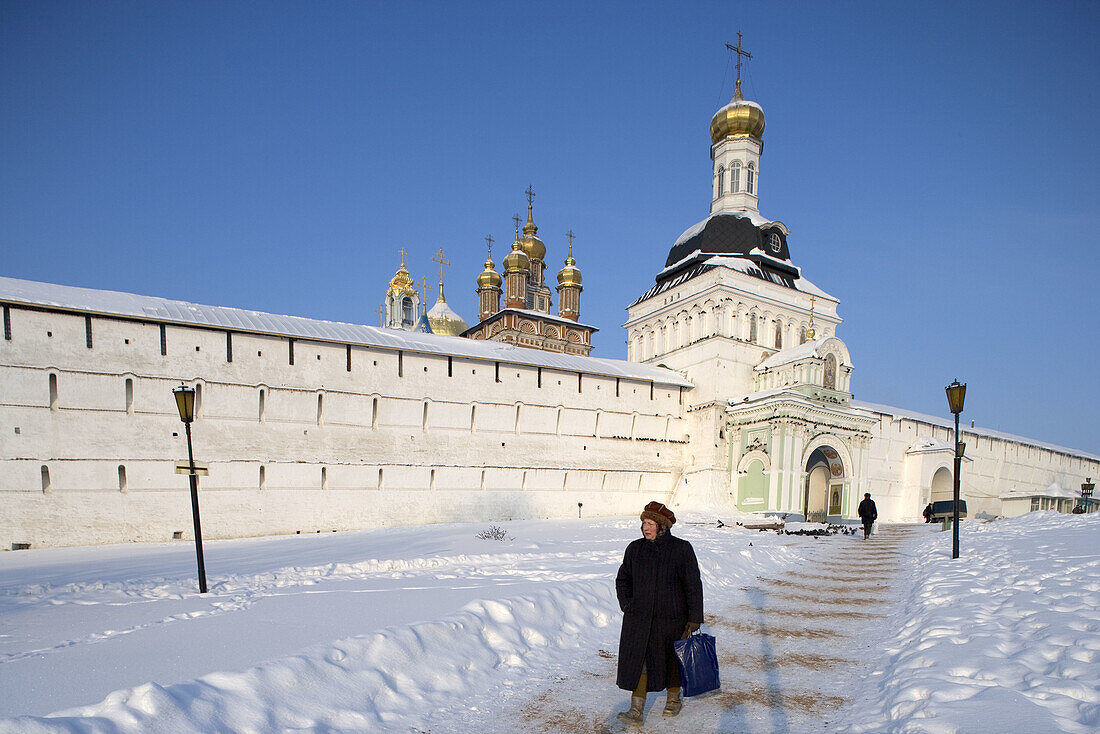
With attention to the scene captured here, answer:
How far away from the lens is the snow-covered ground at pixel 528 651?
11.7 feet

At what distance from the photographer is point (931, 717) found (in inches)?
138

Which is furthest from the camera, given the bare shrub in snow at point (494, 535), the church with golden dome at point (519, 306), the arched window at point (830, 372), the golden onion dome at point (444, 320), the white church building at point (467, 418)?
the golden onion dome at point (444, 320)

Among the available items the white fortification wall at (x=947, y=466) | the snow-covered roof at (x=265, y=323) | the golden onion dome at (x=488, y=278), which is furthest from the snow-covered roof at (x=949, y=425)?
the golden onion dome at (x=488, y=278)

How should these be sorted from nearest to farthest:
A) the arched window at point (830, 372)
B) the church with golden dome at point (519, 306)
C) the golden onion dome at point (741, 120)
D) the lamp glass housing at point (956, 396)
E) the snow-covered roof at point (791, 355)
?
the lamp glass housing at point (956, 396), the snow-covered roof at point (791, 355), the arched window at point (830, 372), the golden onion dome at point (741, 120), the church with golden dome at point (519, 306)

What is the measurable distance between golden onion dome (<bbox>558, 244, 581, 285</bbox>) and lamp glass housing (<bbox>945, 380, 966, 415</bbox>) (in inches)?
1410

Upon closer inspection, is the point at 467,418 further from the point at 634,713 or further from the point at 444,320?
the point at 444,320

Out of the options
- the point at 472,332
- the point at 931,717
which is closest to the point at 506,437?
the point at 931,717

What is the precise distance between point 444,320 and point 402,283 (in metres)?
4.44

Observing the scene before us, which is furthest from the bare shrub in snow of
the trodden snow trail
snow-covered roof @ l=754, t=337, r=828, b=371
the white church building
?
snow-covered roof @ l=754, t=337, r=828, b=371

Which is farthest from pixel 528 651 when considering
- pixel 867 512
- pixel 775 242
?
pixel 775 242

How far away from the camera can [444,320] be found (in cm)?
4928

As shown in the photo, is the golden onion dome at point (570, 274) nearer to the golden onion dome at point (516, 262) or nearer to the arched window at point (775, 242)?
the golden onion dome at point (516, 262)

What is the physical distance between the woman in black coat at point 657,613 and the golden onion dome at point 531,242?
4272 centimetres

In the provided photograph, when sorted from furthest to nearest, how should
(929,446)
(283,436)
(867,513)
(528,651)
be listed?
(929,446)
(283,436)
(867,513)
(528,651)
